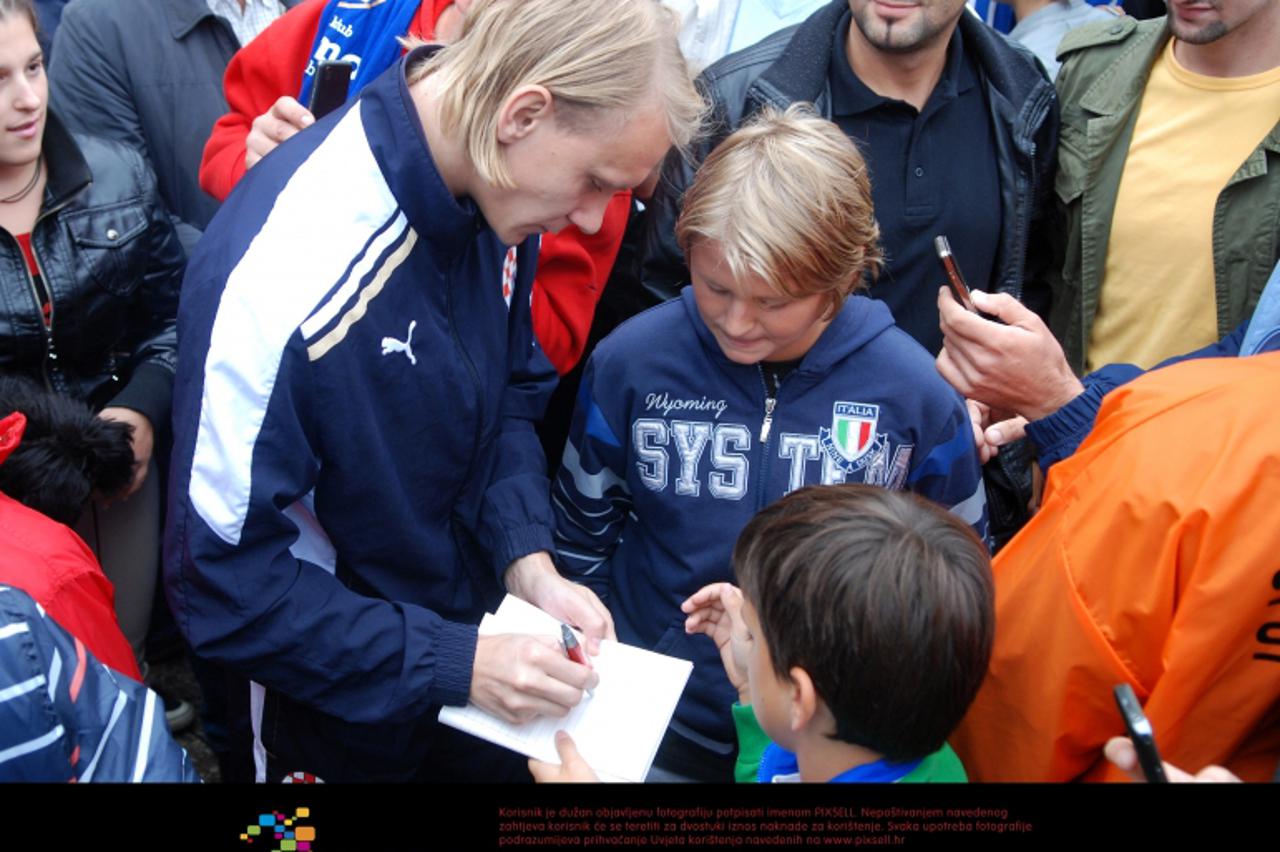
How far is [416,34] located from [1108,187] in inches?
66.4

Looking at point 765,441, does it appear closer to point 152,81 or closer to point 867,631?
point 867,631

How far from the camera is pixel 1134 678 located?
4.94 ft

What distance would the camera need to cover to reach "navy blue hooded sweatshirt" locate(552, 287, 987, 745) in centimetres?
224

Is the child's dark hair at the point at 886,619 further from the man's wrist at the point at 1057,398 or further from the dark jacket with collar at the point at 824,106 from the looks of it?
the dark jacket with collar at the point at 824,106

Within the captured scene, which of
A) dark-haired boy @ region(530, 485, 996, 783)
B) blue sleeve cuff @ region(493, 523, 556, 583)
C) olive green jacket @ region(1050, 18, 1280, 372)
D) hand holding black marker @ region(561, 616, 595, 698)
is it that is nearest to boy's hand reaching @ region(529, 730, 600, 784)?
hand holding black marker @ region(561, 616, 595, 698)

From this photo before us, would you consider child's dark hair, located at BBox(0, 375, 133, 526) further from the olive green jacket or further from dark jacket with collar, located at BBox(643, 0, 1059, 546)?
the olive green jacket

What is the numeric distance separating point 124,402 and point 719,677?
156cm

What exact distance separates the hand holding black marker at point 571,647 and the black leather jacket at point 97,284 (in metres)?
1.41

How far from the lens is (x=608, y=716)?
1.90 meters

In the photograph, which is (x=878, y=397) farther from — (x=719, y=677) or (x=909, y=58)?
(x=909, y=58)

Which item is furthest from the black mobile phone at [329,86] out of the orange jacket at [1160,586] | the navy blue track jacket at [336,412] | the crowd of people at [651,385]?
the orange jacket at [1160,586]

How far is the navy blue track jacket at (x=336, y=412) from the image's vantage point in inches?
66.5

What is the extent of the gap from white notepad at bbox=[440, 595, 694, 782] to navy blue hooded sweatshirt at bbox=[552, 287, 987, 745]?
320 mm

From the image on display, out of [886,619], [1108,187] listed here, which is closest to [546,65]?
[886,619]
